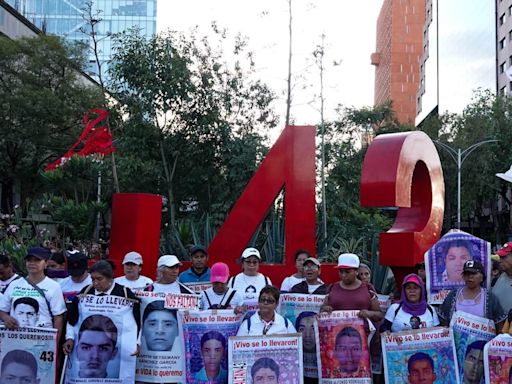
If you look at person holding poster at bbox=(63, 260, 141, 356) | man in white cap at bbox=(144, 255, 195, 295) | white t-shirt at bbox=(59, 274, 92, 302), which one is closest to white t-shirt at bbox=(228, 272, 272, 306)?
man in white cap at bbox=(144, 255, 195, 295)

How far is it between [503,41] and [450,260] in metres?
53.4

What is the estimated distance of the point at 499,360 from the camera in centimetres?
546

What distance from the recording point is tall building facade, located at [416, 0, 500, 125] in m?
59.0

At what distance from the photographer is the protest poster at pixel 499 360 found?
5.44m

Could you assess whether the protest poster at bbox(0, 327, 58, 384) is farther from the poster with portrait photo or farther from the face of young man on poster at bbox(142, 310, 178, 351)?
the poster with portrait photo

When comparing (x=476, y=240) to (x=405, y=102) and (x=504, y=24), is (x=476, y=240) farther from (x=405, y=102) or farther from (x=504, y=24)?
(x=405, y=102)

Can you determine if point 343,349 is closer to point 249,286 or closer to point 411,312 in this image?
point 411,312

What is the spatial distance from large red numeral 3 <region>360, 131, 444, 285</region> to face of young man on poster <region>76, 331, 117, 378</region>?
12.4ft

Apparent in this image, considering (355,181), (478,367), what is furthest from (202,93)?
(478,367)

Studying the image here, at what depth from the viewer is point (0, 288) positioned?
20.1ft

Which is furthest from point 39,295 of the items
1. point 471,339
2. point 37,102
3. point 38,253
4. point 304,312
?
point 37,102

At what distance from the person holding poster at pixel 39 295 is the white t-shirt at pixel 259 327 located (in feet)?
5.09

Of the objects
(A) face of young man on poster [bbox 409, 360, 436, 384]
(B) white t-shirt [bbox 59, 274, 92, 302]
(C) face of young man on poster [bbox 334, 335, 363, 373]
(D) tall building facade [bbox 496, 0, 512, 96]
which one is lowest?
(A) face of young man on poster [bbox 409, 360, 436, 384]

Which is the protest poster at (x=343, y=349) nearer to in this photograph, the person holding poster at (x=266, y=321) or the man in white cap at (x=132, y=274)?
the person holding poster at (x=266, y=321)
